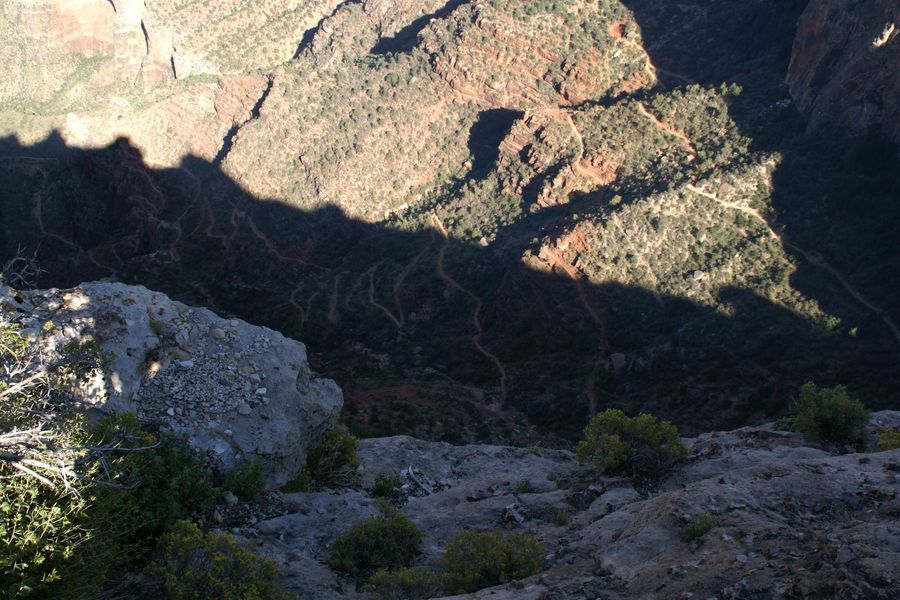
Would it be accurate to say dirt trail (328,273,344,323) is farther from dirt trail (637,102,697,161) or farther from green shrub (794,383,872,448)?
green shrub (794,383,872,448)

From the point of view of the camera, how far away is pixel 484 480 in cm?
1878

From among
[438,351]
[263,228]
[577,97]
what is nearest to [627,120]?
[577,97]

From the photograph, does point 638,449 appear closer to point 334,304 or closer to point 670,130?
point 334,304

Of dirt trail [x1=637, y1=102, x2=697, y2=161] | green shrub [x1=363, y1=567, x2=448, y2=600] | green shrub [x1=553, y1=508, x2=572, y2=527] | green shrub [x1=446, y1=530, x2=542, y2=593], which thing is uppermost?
dirt trail [x1=637, y1=102, x2=697, y2=161]

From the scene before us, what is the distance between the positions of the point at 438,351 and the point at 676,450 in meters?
19.6

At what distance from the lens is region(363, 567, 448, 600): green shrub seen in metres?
11.3

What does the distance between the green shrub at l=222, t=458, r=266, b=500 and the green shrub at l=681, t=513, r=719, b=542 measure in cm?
890

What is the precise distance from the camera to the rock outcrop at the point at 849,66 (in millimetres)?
→ 30578

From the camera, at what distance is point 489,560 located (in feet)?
38.1

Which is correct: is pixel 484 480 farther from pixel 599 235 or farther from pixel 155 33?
pixel 155 33

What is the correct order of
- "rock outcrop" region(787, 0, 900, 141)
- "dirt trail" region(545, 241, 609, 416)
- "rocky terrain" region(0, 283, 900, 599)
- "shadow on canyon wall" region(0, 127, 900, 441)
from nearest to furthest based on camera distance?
"rocky terrain" region(0, 283, 900, 599)
"shadow on canyon wall" region(0, 127, 900, 441)
"dirt trail" region(545, 241, 609, 416)
"rock outcrop" region(787, 0, 900, 141)

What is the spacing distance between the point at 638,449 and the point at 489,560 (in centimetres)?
687

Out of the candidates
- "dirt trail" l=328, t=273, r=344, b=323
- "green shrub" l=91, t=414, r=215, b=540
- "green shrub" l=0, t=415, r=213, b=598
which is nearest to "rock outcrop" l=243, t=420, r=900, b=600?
"green shrub" l=91, t=414, r=215, b=540

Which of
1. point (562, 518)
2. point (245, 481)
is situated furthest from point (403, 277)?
point (562, 518)
